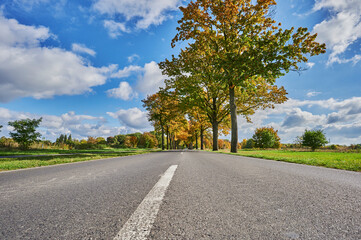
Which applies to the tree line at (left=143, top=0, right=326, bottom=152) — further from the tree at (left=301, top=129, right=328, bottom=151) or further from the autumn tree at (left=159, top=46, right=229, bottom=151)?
the tree at (left=301, top=129, right=328, bottom=151)

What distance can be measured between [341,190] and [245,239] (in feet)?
6.51

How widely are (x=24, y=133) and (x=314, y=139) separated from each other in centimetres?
3115

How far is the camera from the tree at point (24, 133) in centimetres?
1745

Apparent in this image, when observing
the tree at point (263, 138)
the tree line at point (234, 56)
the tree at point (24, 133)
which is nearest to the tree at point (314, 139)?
the tree line at point (234, 56)

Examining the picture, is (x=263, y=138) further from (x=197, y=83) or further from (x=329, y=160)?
(x=329, y=160)

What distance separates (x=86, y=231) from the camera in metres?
1.14

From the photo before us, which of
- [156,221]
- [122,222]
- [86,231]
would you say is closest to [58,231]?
[86,231]

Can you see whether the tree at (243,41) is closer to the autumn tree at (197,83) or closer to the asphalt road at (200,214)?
the autumn tree at (197,83)

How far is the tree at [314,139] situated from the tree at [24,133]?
29972mm

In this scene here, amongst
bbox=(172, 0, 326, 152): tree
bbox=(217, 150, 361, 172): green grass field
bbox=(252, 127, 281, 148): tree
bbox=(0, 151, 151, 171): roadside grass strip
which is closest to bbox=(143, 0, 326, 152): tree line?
bbox=(172, 0, 326, 152): tree

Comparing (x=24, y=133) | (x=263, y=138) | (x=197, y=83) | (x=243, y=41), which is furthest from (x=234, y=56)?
(x=263, y=138)

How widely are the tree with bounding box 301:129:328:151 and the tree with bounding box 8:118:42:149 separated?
98.3 feet

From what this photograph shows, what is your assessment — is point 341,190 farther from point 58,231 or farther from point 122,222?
point 58,231

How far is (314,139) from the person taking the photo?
1917 cm
